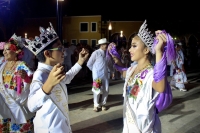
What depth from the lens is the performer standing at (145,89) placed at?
244 cm

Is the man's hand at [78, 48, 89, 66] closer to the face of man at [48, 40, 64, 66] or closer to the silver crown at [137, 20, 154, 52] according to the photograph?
the face of man at [48, 40, 64, 66]

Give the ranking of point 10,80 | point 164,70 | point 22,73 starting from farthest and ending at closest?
1. point 10,80
2. point 22,73
3. point 164,70

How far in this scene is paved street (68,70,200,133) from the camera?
18.3 ft

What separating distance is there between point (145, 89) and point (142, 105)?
7.5 inches

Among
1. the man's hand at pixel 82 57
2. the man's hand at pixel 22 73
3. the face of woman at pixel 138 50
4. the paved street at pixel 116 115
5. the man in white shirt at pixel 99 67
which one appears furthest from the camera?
the man in white shirt at pixel 99 67

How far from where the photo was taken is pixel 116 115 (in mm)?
6648

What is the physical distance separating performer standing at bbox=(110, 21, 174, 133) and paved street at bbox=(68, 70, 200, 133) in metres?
2.69

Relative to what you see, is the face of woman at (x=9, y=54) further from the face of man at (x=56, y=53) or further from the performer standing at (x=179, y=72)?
the performer standing at (x=179, y=72)

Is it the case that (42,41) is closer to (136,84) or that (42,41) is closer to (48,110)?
(48,110)

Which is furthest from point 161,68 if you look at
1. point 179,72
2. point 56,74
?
point 179,72

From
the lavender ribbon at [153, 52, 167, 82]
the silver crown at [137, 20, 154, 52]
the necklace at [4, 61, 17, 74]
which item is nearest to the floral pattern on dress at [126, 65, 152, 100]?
the silver crown at [137, 20, 154, 52]

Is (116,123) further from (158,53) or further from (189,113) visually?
(158,53)

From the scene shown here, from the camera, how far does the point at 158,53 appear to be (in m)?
2.35

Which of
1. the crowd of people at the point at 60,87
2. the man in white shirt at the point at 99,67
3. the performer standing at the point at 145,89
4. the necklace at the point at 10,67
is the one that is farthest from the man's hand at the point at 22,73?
the man in white shirt at the point at 99,67
